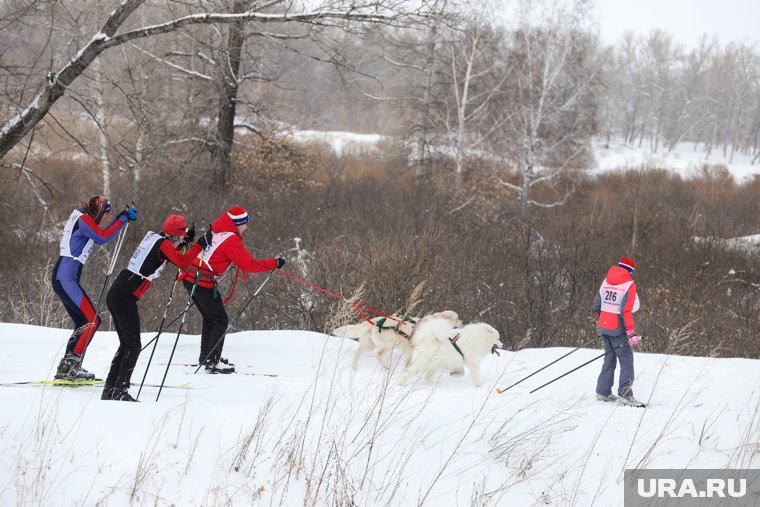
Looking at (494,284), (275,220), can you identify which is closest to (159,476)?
(494,284)

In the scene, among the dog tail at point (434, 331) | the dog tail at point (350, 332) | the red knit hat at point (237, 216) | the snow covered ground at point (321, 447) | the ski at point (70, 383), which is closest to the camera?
the snow covered ground at point (321, 447)

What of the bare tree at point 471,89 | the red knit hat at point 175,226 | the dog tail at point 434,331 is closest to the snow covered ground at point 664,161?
the bare tree at point 471,89

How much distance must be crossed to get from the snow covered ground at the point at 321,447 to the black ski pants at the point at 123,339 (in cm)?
33

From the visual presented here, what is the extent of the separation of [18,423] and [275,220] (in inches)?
554

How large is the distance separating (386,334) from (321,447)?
8.53ft

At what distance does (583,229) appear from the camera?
61.2 ft

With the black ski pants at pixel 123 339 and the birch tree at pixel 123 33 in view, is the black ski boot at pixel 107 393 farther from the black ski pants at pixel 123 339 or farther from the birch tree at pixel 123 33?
the birch tree at pixel 123 33

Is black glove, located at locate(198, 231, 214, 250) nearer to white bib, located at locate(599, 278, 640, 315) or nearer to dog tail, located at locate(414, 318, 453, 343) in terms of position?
dog tail, located at locate(414, 318, 453, 343)

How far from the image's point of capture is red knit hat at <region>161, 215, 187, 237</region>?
5.36m

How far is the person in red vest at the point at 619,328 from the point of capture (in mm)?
6312

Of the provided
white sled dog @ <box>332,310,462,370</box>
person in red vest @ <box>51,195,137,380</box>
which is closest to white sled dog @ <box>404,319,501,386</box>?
white sled dog @ <box>332,310,462,370</box>

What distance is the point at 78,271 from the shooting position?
5.57 meters

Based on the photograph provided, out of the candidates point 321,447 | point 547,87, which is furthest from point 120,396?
point 547,87

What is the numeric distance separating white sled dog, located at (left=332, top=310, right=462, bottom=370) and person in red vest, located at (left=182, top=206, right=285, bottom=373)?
1240mm
